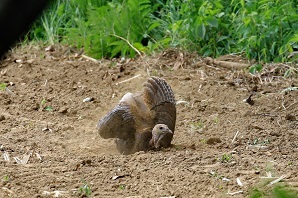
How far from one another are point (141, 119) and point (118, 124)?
18 centimetres

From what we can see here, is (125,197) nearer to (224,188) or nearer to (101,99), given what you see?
(224,188)

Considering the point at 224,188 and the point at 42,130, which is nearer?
the point at 224,188

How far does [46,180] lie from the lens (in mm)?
3572

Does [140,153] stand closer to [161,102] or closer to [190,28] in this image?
[161,102]

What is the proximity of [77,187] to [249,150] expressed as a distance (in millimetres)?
1190

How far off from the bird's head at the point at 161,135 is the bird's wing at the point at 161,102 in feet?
0.55

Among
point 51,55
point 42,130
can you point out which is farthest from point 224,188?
point 51,55

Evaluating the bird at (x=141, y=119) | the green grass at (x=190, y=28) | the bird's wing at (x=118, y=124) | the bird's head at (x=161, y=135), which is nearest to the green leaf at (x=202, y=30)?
the green grass at (x=190, y=28)

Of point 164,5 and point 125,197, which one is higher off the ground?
point 125,197

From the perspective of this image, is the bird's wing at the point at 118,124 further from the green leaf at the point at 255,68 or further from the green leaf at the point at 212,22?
the green leaf at the point at 212,22

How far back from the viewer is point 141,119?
435 cm

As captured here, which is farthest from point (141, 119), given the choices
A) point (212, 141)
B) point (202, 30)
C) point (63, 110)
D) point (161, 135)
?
point (202, 30)

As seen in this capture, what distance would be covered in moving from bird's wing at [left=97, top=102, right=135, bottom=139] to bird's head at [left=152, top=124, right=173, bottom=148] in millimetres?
200

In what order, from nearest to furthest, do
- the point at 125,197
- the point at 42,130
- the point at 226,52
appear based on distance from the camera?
the point at 125,197, the point at 42,130, the point at 226,52
